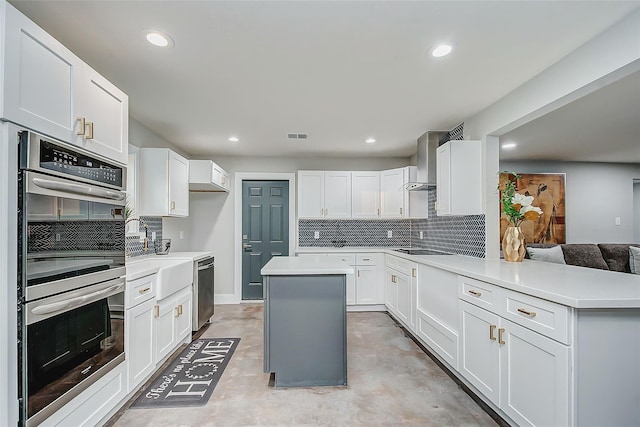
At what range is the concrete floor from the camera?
2.03m

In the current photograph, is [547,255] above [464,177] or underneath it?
underneath

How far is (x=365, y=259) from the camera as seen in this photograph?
462 centimetres

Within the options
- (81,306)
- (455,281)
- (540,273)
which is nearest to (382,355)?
(455,281)

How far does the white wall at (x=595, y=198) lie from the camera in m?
5.46

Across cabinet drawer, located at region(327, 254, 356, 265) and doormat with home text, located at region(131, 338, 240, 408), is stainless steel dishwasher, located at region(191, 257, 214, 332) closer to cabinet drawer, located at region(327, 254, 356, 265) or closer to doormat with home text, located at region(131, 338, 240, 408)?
doormat with home text, located at region(131, 338, 240, 408)

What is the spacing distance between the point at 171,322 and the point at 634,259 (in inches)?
226

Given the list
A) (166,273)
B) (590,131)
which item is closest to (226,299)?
(166,273)

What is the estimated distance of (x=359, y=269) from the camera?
181 inches

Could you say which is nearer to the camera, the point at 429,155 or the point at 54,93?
the point at 54,93

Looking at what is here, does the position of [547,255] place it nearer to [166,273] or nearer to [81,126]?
[166,273]

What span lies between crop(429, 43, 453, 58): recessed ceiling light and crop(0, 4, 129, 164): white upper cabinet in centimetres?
203

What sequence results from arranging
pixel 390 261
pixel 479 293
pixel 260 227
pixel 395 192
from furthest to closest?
pixel 260 227 → pixel 395 192 → pixel 390 261 → pixel 479 293

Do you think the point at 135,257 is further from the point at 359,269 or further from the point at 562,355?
the point at 562,355

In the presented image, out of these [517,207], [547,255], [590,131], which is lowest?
[547,255]
